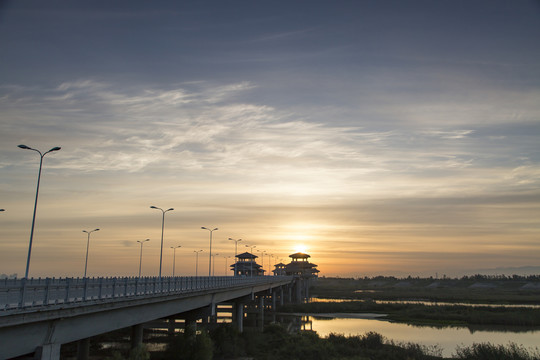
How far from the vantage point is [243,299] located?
77.2 m

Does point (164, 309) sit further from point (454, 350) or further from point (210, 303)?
point (454, 350)

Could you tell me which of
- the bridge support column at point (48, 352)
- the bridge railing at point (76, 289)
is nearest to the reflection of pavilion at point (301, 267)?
the bridge railing at point (76, 289)

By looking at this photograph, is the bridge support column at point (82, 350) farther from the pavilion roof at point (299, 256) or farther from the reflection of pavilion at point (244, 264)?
the pavilion roof at point (299, 256)

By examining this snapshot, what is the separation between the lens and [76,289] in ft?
79.9

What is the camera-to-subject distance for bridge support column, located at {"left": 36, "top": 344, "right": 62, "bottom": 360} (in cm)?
2105

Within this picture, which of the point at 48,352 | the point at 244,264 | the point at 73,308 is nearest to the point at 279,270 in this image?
the point at 244,264

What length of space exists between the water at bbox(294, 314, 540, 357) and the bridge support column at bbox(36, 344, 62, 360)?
41.0 m

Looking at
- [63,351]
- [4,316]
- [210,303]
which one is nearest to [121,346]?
[63,351]

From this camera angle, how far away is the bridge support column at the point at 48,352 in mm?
21047

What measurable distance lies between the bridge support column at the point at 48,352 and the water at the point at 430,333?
134 ft

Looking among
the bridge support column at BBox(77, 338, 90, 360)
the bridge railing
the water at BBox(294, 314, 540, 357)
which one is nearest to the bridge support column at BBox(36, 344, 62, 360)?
the bridge railing

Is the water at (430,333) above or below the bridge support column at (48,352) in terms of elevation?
below

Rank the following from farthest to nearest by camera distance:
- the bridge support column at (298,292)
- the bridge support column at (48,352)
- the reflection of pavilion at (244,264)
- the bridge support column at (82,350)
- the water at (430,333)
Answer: the bridge support column at (298,292), the reflection of pavilion at (244,264), the water at (430,333), the bridge support column at (82,350), the bridge support column at (48,352)

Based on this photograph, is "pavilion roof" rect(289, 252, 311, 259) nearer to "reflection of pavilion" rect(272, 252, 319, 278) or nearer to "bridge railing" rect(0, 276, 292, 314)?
"reflection of pavilion" rect(272, 252, 319, 278)
